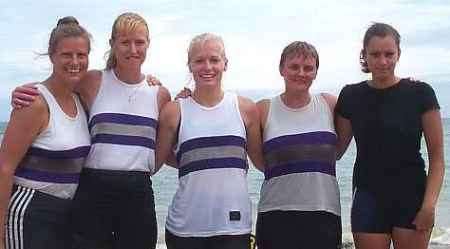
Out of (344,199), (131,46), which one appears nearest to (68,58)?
(131,46)

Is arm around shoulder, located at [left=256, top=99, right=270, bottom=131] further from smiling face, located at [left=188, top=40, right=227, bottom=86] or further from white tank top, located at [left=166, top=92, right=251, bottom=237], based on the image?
smiling face, located at [left=188, top=40, right=227, bottom=86]

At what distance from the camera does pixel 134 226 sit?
16.4 ft

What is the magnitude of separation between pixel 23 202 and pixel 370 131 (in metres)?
2.63

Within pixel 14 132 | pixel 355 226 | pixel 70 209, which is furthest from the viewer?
pixel 355 226

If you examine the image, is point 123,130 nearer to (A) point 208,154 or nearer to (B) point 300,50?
(A) point 208,154

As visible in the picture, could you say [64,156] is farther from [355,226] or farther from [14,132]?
[355,226]

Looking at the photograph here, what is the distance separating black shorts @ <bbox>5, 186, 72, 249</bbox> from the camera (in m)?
4.49

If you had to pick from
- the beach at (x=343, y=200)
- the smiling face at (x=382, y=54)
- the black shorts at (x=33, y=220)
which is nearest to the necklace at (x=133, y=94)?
the black shorts at (x=33, y=220)

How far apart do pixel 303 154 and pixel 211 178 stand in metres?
0.74

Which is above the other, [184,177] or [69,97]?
[69,97]

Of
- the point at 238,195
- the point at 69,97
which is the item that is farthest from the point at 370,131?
the point at 69,97

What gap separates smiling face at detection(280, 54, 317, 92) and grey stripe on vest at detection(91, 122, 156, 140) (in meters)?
1.17

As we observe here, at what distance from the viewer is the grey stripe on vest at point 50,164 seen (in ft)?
15.0

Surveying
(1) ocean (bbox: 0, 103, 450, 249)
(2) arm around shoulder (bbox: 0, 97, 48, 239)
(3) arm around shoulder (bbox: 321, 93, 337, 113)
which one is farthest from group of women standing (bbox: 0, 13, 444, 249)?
(1) ocean (bbox: 0, 103, 450, 249)
